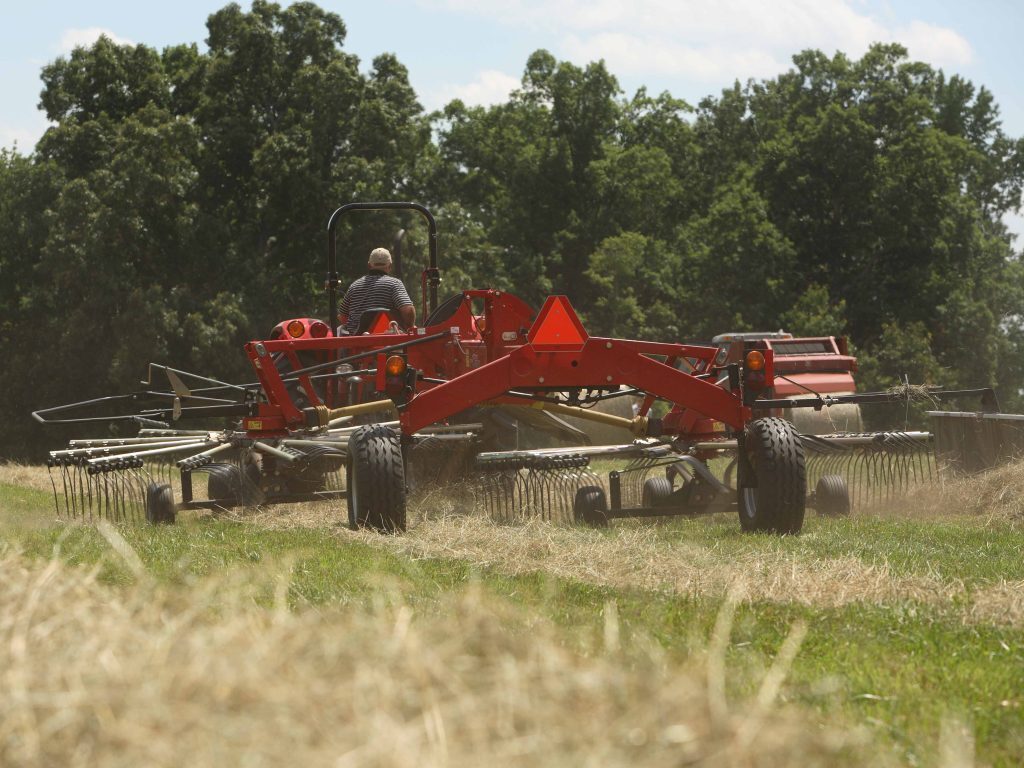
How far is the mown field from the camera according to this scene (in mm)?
2525

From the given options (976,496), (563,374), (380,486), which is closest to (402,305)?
(563,374)

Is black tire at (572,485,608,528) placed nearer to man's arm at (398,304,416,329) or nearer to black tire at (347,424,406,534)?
black tire at (347,424,406,534)

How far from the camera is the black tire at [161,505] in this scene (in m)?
9.84

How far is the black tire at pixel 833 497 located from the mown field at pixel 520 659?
2879 millimetres

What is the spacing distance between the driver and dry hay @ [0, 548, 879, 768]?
26.4ft

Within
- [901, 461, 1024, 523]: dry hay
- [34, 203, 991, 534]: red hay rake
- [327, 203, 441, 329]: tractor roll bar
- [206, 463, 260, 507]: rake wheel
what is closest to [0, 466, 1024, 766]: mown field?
[34, 203, 991, 534]: red hay rake

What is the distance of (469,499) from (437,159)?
2861 cm

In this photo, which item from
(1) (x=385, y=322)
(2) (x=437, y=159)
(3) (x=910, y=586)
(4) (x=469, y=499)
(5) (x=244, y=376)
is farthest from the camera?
(2) (x=437, y=159)

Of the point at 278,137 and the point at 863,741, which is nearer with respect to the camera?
the point at 863,741

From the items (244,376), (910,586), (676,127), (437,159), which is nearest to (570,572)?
(910,586)

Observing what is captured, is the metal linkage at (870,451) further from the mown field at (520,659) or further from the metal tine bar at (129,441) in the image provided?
the metal tine bar at (129,441)

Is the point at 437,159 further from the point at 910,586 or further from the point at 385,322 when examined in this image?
the point at 910,586

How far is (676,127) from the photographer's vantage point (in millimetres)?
44719

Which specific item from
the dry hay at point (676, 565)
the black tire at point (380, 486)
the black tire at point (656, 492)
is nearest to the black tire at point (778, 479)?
the dry hay at point (676, 565)
